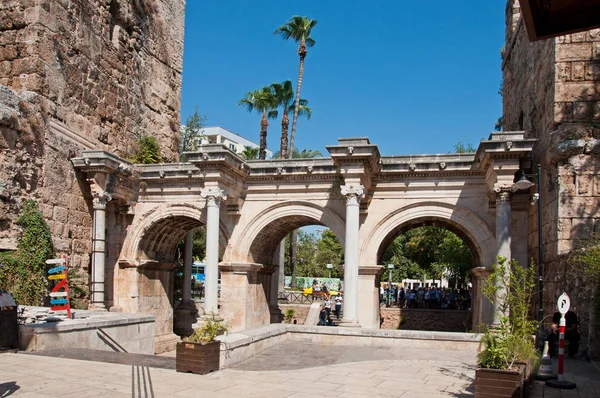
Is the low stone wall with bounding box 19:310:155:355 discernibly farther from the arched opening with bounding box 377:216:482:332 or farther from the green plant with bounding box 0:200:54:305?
the arched opening with bounding box 377:216:482:332

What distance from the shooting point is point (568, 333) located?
1129cm

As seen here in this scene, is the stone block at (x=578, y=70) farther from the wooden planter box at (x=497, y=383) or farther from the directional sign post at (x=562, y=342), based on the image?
the wooden planter box at (x=497, y=383)

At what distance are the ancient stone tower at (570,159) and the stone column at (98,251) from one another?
12094 mm

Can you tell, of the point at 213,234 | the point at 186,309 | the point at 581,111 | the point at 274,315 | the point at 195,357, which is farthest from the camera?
the point at 186,309

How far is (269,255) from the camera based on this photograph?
63.3 ft

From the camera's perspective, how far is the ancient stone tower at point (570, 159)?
12203mm

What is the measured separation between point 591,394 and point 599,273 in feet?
10.6

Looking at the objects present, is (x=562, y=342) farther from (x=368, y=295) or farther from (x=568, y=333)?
(x=368, y=295)

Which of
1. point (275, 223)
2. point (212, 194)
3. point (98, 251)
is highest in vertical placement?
point (212, 194)

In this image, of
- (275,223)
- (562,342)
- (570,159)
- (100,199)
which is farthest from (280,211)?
(562,342)

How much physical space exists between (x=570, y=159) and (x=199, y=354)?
9.13 metres

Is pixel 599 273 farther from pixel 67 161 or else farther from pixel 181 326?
pixel 181 326

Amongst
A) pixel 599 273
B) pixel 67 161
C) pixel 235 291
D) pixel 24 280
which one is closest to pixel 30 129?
pixel 67 161

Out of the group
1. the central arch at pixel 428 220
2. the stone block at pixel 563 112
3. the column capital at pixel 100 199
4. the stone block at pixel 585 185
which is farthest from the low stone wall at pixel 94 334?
the stone block at pixel 563 112
